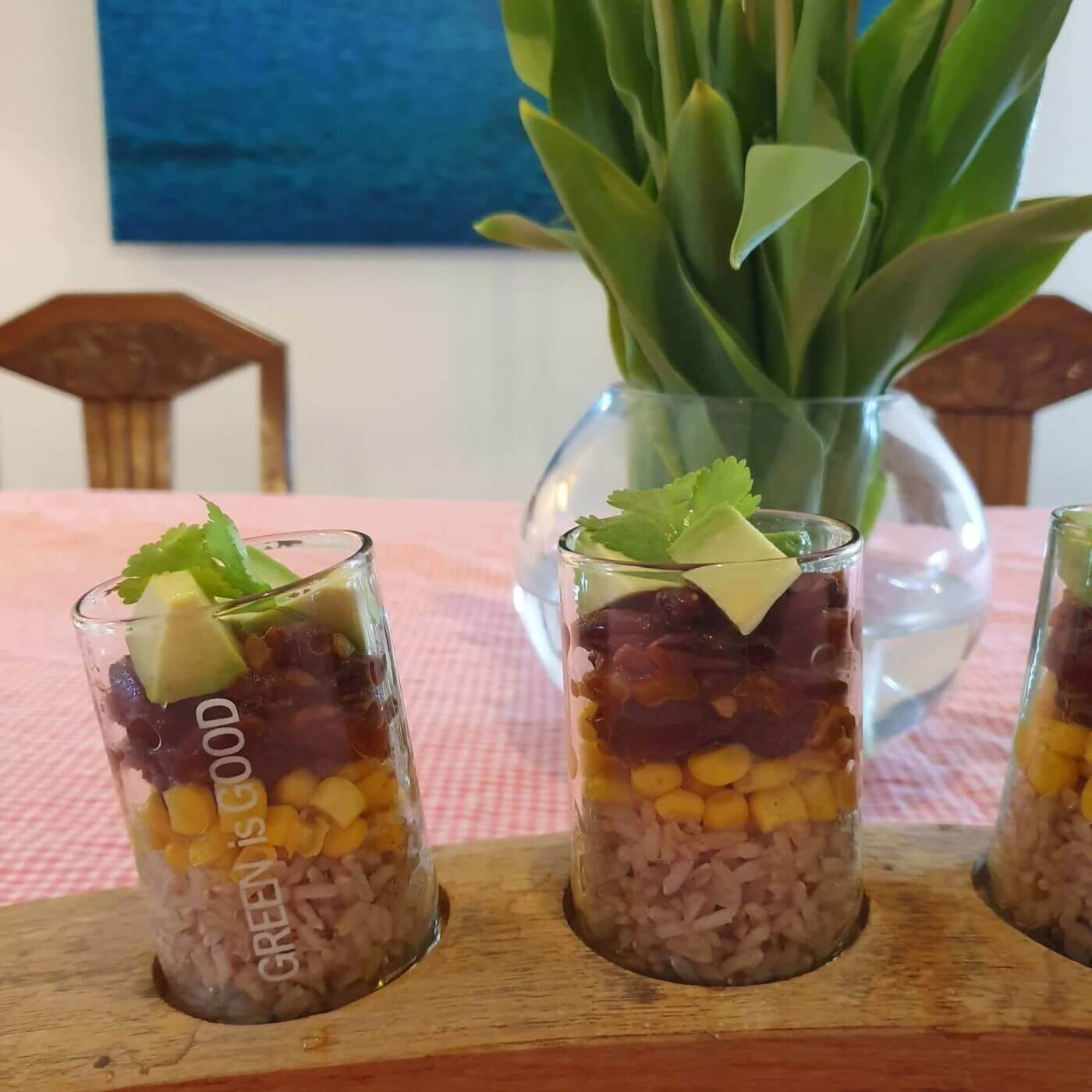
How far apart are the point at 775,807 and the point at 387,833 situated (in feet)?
0.39

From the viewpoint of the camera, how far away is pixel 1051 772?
31 centimetres

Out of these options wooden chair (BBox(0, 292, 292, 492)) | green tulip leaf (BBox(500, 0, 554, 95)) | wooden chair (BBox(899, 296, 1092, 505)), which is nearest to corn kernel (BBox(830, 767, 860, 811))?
green tulip leaf (BBox(500, 0, 554, 95))

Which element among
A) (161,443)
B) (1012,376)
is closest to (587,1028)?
(1012,376)

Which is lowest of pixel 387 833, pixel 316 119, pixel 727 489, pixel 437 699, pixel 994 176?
pixel 437 699

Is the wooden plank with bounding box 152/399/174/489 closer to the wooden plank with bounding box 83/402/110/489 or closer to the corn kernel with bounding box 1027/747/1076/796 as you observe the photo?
the wooden plank with bounding box 83/402/110/489

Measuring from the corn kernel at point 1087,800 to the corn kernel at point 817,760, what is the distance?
7 centimetres

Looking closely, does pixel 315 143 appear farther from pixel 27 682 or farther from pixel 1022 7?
pixel 1022 7

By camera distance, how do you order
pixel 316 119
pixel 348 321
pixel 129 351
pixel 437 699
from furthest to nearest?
pixel 348 321 → pixel 316 119 → pixel 129 351 → pixel 437 699

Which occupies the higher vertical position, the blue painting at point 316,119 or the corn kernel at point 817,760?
the blue painting at point 316,119

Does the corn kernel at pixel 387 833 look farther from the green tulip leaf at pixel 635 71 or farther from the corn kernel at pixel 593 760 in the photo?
the green tulip leaf at pixel 635 71

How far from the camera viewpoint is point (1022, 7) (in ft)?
1.36

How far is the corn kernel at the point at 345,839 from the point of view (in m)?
0.30

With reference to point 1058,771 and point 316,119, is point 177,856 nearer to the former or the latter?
point 1058,771

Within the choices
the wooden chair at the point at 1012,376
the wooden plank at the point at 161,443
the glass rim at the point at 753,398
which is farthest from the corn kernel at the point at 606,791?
the wooden plank at the point at 161,443
